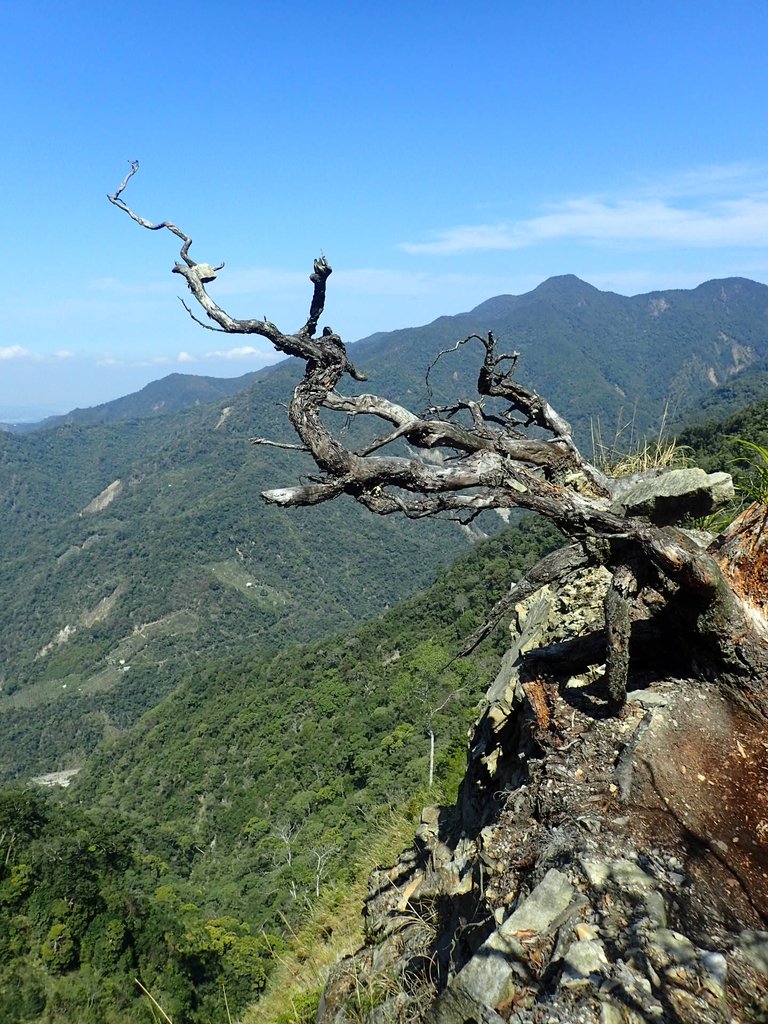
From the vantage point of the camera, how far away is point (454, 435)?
16.4 ft

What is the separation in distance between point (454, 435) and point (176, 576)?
175 meters

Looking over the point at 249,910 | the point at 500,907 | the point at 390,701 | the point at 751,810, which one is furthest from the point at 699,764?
the point at 390,701

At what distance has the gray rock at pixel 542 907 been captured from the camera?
3318 millimetres

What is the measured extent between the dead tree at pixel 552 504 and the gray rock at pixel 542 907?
5.02 ft

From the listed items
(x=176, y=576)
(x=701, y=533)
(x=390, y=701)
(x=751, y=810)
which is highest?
(x=701, y=533)

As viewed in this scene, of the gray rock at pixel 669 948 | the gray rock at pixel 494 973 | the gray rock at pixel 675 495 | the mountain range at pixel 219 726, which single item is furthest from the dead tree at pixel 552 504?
the gray rock at pixel 494 973

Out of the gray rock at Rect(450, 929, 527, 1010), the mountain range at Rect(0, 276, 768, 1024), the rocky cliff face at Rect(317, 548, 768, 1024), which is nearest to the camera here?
the rocky cliff face at Rect(317, 548, 768, 1024)

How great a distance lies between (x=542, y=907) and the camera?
11.1 ft

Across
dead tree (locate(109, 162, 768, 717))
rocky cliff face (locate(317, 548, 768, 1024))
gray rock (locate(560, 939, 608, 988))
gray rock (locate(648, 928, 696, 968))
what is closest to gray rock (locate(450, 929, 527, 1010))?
rocky cliff face (locate(317, 548, 768, 1024))

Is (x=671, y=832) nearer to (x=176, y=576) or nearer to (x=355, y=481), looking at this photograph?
(x=355, y=481)

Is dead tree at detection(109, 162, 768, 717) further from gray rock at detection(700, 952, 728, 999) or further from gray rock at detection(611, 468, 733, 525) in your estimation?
gray rock at detection(700, 952, 728, 999)

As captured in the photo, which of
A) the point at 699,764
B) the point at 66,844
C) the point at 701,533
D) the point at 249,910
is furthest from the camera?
the point at 249,910

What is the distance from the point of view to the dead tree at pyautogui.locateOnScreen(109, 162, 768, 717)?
449 cm

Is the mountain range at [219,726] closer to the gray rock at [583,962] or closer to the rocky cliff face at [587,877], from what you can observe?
the rocky cliff face at [587,877]
